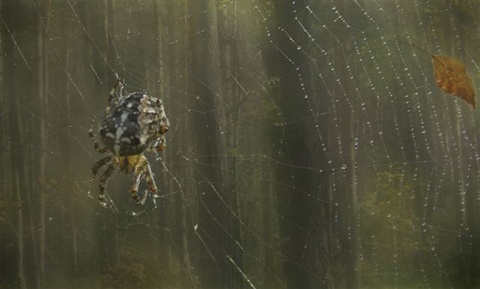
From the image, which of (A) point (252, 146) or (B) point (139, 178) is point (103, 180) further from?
(A) point (252, 146)

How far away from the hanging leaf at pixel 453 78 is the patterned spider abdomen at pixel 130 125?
885 millimetres

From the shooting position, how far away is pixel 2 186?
5.90 ft

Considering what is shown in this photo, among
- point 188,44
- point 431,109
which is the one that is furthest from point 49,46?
point 431,109

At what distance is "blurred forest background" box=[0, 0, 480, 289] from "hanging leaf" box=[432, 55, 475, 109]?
2cm

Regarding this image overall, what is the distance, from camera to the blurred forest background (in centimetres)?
176

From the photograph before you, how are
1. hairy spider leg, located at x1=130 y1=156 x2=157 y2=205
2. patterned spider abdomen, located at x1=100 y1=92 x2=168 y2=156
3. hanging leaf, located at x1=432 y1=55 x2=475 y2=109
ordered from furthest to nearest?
hanging leaf, located at x1=432 y1=55 x2=475 y2=109 → hairy spider leg, located at x1=130 y1=156 x2=157 y2=205 → patterned spider abdomen, located at x1=100 y1=92 x2=168 y2=156

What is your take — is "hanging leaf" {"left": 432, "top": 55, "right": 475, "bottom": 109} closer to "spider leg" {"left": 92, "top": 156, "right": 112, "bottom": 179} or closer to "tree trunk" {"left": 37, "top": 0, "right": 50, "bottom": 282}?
"spider leg" {"left": 92, "top": 156, "right": 112, "bottom": 179}

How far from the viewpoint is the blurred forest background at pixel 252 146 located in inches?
69.4

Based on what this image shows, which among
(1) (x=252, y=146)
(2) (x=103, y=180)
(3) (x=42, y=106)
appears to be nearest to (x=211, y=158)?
(1) (x=252, y=146)

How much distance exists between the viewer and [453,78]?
175cm

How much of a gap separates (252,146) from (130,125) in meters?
0.50

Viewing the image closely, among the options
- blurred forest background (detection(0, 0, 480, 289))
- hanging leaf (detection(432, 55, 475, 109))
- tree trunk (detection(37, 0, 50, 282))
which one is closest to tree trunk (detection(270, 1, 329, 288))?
blurred forest background (detection(0, 0, 480, 289))

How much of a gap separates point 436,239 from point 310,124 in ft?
1.74

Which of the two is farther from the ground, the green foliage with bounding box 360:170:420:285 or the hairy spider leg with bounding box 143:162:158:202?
the hairy spider leg with bounding box 143:162:158:202
